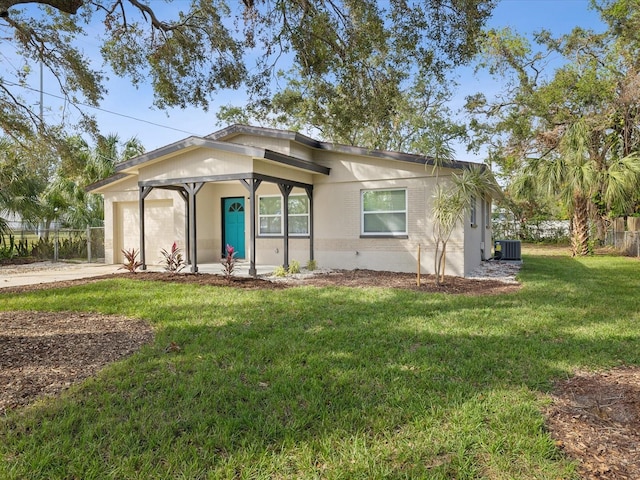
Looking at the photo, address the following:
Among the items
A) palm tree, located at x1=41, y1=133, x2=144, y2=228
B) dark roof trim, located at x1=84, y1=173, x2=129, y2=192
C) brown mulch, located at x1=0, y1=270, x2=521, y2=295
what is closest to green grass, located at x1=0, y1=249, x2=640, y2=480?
brown mulch, located at x1=0, y1=270, x2=521, y2=295

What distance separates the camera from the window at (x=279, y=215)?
1414 centimetres

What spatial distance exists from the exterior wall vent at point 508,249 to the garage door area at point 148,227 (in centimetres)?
1317

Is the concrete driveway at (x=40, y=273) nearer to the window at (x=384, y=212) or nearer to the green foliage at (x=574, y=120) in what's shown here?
the window at (x=384, y=212)

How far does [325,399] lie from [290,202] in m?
11.2

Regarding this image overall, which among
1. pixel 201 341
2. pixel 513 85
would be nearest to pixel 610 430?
pixel 201 341

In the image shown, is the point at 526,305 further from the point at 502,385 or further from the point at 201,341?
the point at 201,341

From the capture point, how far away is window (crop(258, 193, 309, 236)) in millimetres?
14141

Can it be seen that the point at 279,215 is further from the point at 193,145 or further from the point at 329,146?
the point at 193,145

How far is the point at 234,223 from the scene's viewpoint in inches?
610

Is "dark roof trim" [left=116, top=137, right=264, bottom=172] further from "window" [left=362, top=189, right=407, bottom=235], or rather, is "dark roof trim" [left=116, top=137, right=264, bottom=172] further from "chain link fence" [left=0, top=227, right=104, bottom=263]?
"chain link fence" [left=0, top=227, right=104, bottom=263]

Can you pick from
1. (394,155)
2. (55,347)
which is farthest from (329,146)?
(55,347)

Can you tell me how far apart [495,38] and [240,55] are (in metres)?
21.9

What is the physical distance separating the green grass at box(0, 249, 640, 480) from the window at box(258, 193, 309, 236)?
24.5ft

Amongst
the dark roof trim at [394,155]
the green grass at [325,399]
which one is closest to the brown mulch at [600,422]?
the green grass at [325,399]
